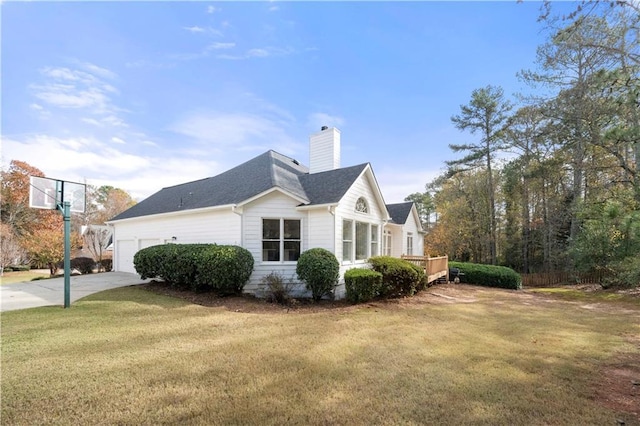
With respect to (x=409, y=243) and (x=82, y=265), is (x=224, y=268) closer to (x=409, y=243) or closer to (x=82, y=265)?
(x=409, y=243)

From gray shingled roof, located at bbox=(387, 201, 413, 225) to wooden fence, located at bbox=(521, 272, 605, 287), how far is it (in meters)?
8.95

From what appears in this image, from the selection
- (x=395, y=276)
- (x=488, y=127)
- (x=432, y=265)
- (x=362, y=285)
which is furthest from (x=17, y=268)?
(x=488, y=127)

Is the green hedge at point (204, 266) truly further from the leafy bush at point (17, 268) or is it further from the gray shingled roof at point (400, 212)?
the leafy bush at point (17, 268)

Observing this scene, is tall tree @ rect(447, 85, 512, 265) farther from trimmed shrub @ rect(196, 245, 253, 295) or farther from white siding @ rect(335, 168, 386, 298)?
trimmed shrub @ rect(196, 245, 253, 295)

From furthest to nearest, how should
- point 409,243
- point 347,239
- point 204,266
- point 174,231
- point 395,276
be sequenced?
point 409,243 → point 174,231 → point 347,239 → point 395,276 → point 204,266

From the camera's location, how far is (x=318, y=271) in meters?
9.80

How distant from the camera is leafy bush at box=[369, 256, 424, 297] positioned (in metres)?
10.5

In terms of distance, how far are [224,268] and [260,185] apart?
3735 millimetres

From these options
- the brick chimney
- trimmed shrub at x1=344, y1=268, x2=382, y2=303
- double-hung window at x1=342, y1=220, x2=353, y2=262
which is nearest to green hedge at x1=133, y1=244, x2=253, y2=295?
trimmed shrub at x1=344, y1=268, x2=382, y2=303

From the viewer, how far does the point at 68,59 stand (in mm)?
10477

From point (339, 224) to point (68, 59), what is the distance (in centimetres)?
1145

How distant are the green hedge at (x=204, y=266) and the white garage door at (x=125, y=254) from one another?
6.19m

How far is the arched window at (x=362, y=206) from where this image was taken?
41.0ft

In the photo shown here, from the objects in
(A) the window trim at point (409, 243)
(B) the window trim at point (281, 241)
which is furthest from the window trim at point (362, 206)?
(A) the window trim at point (409, 243)
